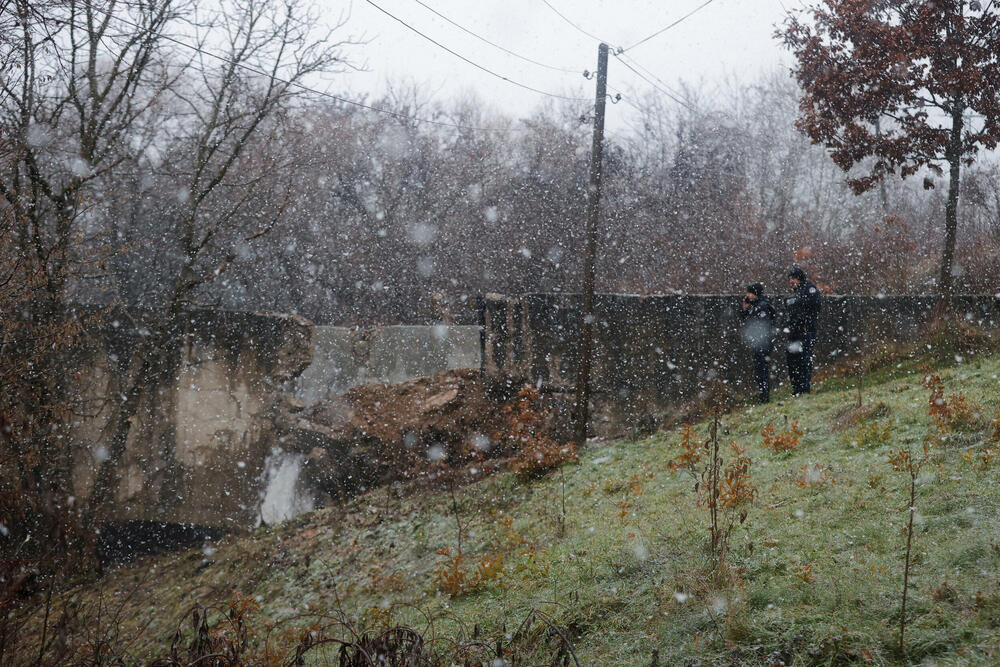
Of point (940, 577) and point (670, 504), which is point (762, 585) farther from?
point (670, 504)


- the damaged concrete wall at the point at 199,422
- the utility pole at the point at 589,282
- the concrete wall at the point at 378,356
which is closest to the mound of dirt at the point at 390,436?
the concrete wall at the point at 378,356

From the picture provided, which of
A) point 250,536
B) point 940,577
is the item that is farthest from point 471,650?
point 250,536

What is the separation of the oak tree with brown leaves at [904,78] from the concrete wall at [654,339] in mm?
1220

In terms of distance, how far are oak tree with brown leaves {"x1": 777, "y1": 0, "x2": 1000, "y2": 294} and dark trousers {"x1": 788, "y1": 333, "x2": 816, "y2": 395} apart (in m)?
2.88

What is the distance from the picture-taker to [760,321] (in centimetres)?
1113

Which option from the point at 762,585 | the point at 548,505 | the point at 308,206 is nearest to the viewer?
the point at 762,585

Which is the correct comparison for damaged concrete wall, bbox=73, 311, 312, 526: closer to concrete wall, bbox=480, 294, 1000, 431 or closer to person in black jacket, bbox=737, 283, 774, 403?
concrete wall, bbox=480, 294, 1000, 431

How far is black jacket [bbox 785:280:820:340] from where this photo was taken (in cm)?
1082

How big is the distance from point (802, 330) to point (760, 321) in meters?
0.63

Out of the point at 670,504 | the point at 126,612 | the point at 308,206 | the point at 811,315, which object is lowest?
the point at 126,612

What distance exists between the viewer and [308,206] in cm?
2270

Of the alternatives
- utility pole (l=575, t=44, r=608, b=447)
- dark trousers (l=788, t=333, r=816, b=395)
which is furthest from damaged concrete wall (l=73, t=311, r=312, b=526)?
dark trousers (l=788, t=333, r=816, b=395)

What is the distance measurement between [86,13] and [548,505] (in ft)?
29.9

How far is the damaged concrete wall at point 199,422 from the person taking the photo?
1057 cm
